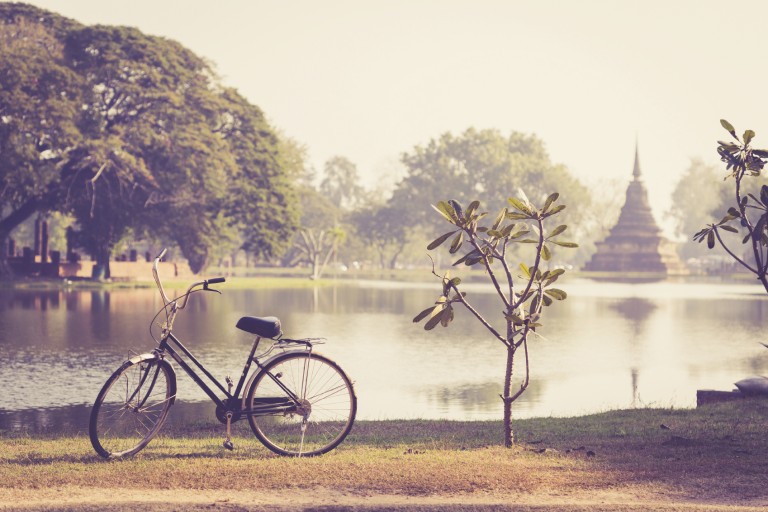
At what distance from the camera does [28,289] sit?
4916cm

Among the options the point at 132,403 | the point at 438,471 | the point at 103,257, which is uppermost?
the point at 103,257

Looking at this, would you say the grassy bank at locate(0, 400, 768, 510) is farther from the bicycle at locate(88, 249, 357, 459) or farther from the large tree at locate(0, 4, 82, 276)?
the large tree at locate(0, 4, 82, 276)

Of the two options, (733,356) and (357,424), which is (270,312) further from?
(357,424)

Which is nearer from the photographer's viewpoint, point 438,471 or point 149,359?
point 438,471

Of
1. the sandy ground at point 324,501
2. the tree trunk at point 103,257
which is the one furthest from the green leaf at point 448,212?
the tree trunk at point 103,257

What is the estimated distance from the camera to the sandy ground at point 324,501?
6.51 metres

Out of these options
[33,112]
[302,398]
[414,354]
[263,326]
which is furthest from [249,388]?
[33,112]

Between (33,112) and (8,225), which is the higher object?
(33,112)

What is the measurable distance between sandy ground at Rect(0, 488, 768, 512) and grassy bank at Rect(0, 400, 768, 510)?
13 mm

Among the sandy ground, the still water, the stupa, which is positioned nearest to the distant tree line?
the still water

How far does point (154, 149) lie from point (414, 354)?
3803 centimetres

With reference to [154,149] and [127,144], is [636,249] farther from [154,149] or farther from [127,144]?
[127,144]

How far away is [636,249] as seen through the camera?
10794 centimetres

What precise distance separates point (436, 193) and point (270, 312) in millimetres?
80921
